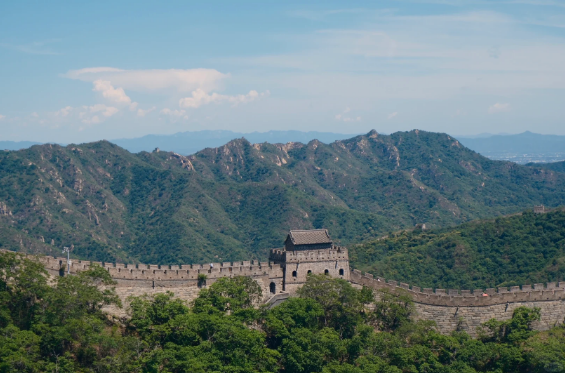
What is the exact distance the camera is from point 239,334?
50438 mm

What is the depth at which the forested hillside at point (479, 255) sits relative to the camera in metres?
91.6

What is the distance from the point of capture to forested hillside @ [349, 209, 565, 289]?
300 feet

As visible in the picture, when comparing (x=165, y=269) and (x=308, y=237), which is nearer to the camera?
(x=165, y=269)

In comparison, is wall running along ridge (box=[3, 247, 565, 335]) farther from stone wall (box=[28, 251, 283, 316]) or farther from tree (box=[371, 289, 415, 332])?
tree (box=[371, 289, 415, 332])

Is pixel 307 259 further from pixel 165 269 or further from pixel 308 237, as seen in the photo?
pixel 165 269

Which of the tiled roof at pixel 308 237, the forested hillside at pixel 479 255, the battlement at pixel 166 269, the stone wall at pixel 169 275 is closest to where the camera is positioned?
the battlement at pixel 166 269

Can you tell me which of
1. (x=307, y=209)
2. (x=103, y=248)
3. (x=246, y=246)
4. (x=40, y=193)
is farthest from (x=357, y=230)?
(x=40, y=193)

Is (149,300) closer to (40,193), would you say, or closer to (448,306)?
(448,306)

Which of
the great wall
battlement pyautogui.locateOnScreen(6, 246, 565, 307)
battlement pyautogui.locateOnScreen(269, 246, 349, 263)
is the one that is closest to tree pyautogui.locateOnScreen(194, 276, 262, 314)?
the great wall

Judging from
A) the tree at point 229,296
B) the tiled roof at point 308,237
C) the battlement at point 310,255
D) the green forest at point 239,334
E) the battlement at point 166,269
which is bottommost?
the green forest at point 239,334

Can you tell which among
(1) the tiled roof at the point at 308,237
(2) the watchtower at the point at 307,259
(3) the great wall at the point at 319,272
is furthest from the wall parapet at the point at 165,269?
(1) the tiled roof at the point at 308,237

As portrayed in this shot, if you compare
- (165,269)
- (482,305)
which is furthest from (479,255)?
(165,269)

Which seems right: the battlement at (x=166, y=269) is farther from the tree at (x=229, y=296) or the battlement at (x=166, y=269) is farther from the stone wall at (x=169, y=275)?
the tree at (x=229, y=296)

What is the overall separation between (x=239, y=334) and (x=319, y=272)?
1161 cm
